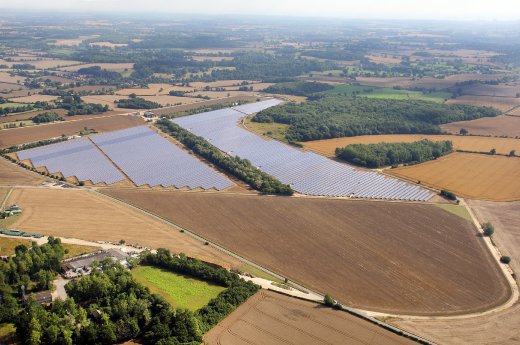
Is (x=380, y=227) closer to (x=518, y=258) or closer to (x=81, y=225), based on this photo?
(x=518, y=258)

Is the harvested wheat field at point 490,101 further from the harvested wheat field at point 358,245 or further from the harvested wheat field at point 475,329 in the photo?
the harvested wheat field at point 475,329

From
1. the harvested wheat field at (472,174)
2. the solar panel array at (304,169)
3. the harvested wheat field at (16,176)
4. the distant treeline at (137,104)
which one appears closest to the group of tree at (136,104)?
the distant treeline at (137,104)

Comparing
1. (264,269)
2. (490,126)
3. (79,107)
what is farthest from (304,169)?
(79,107)

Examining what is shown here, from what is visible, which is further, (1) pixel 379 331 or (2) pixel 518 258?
(2) pixel 518 258

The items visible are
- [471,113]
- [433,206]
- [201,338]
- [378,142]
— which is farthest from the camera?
[471,113]

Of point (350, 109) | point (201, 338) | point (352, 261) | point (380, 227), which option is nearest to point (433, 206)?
point (380, 227)

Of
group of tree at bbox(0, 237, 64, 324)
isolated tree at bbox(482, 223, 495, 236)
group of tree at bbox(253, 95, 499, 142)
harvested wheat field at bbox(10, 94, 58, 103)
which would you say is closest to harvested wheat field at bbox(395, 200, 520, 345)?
isolated tree at bbox(482, 223, 495, 236)

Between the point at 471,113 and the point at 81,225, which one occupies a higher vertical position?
the point at 471,113

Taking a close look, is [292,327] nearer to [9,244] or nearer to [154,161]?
[9,244]
